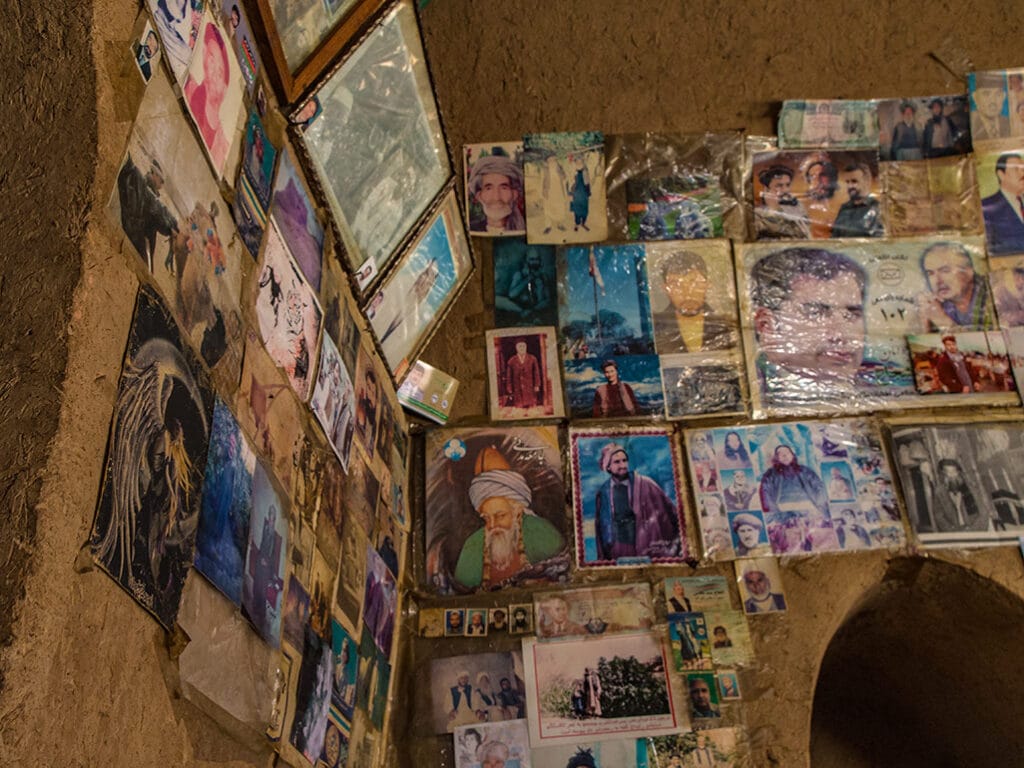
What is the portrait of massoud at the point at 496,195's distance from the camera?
402 cm

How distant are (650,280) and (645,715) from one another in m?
1.76

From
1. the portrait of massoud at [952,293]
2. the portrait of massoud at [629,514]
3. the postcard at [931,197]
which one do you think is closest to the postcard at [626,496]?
the portrait of massoud at [629,514]

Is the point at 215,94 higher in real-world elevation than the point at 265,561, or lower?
higher

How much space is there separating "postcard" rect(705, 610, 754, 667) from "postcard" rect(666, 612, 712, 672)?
0.02 metres

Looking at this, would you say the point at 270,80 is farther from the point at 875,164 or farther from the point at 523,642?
the point at 875,164

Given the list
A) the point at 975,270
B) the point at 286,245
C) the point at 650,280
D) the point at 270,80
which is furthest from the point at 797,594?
the point at 270,80

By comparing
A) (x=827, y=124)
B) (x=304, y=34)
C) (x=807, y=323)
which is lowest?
(x=304, y=34)

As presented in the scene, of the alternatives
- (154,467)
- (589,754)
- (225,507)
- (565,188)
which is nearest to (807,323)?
(565,188)

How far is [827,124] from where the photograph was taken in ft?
13.5

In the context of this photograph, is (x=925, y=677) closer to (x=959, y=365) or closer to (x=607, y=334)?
(x=959, y=365)

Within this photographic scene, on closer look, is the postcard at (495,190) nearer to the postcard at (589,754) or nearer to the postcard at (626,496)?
the postcard at (626,496)

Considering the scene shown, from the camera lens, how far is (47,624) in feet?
3.80

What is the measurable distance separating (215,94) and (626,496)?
2.31 metres

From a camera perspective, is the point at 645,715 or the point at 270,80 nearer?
the point at 270,80
